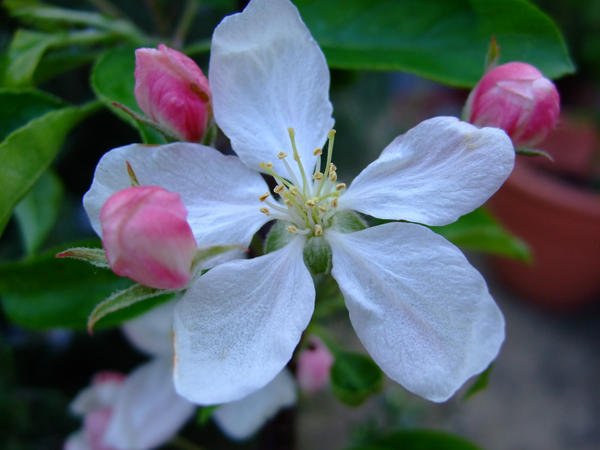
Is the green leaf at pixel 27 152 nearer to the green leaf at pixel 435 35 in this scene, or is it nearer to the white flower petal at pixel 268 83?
the white flower petal at pixel 268 83

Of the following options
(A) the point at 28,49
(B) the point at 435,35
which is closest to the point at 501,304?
(B) the point at 435,35

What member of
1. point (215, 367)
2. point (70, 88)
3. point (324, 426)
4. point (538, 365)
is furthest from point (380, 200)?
point (538, 365)

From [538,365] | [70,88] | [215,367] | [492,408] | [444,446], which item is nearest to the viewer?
[215,367]

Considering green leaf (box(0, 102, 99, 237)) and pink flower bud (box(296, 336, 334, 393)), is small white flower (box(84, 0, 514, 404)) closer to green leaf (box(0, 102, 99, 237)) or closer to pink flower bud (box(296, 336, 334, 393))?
green leaf (box(0, 102, 99, 237))

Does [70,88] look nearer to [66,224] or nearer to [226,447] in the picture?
[66,224]

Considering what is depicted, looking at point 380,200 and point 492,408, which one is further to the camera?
point 492,408

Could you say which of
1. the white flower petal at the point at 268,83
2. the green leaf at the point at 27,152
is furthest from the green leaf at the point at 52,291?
the white flower petal at the point at 268,83

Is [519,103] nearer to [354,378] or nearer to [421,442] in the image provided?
[354,378]

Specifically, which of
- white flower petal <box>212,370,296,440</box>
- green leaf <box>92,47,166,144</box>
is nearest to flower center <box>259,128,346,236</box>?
green leaf <box>92,47,166,144</box>
